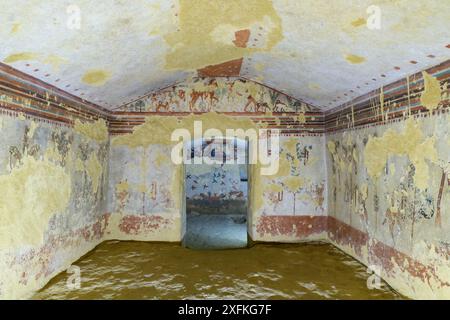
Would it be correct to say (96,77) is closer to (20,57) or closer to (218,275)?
(20,57)

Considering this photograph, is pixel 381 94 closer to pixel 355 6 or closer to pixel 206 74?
pixel 355 6

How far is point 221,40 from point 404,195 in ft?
8.76

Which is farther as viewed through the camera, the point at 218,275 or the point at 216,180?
the point at 216,180

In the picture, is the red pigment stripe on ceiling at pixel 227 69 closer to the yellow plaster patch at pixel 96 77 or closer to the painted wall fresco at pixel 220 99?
the painted wall fresco at pixel 220 99

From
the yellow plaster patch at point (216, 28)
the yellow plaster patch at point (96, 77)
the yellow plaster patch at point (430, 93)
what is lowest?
the yellow plaster patch at point (430, 93)

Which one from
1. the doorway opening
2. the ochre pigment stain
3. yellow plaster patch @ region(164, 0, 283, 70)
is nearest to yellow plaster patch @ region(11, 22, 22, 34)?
yellow plaster patch @ region(164, 0, 283, 70)

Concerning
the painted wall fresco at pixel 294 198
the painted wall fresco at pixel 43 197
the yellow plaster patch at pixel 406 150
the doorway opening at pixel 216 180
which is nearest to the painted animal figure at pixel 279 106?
the painted wall fresco at pixel 294 198

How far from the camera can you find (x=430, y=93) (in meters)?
3.06

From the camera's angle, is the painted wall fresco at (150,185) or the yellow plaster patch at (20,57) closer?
the yellow plaster patch at (20,57)

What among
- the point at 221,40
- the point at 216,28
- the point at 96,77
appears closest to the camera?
the point at 216,28

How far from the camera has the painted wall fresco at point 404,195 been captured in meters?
2.95

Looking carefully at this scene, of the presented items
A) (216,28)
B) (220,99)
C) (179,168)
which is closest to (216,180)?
(179,168)

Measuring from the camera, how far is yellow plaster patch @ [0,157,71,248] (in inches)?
121

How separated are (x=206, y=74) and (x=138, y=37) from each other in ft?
7.34
